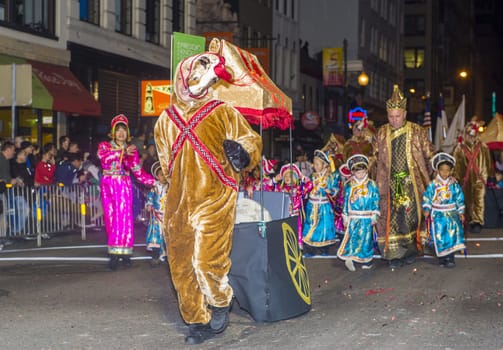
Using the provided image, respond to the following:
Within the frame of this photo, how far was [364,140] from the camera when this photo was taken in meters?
15.9

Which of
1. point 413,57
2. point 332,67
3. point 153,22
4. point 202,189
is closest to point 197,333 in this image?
point 202,189

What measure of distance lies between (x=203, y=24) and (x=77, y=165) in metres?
20.1

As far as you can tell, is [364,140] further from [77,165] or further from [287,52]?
[287,52]

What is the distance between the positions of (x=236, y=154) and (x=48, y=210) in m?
9.60

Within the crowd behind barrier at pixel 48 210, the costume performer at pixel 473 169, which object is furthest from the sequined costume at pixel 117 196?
the costume performer at pixel 473 169

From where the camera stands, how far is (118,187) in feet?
36.6

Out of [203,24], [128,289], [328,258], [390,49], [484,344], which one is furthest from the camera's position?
[390,49]

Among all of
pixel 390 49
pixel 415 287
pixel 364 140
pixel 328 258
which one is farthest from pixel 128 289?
pixel 390 49

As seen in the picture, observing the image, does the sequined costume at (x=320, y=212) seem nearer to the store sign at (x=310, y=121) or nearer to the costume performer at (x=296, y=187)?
the costume performer at (x=296, y=187)

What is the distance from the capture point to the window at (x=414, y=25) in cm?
8144

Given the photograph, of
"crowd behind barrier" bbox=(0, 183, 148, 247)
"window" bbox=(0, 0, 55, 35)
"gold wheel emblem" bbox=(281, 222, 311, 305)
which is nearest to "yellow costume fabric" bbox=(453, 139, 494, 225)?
"crowd behind barrier" bbox=(0, 183, 148, 247)

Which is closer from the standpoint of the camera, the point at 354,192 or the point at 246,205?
the point at 246,205

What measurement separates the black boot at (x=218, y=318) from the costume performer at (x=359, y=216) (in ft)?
14.6

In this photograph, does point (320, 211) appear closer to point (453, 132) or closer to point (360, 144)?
point (360, 144)
